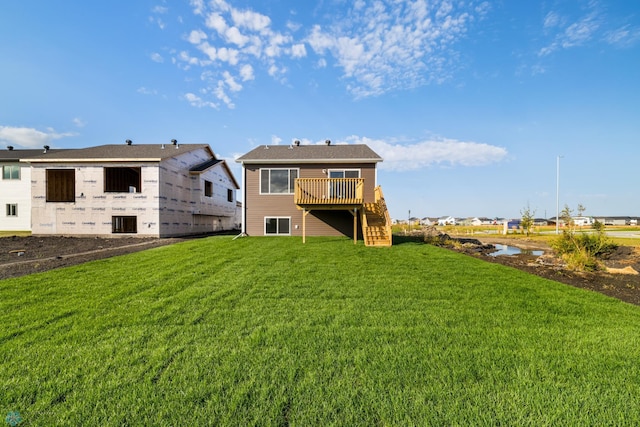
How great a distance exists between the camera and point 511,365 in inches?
114

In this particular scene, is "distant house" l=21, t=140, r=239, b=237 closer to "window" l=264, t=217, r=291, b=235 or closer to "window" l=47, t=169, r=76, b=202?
"window" l=47, t=169, r=76, b=202

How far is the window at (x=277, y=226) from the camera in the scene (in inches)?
585

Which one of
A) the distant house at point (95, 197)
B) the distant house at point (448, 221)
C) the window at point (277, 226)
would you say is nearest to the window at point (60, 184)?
the distant house at point (95, 197)

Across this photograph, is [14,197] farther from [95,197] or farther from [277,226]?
[277,226]

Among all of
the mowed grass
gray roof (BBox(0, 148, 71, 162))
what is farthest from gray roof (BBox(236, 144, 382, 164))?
gray roof (BBox(0, 148, 71, 162))

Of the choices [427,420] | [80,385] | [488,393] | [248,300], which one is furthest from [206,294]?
[488,393]

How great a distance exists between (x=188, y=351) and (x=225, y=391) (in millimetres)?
975

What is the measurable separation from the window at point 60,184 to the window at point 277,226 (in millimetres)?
12244

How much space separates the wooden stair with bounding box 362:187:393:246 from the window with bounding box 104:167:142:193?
45.7 feet

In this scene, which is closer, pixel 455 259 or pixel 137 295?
pixel 137 295

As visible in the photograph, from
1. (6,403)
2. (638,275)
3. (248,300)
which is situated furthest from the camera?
(638,275)

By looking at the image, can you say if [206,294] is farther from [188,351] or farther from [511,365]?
[511,365]

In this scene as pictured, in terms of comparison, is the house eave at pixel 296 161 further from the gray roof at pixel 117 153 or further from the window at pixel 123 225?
the window at pixel 123 225

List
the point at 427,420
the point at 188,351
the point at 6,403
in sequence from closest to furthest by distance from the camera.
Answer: the point at 427,420 → the point at 6,403 → the point at 188,351
